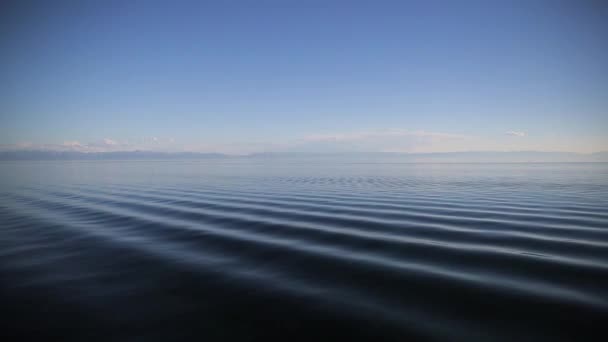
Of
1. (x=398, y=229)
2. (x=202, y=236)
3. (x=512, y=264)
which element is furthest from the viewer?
(x=398, y=229)

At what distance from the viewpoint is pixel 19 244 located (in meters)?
7.53

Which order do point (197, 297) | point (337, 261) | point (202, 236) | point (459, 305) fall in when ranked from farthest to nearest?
point (202, 236) < point (337, 261) < point (197, 297) < point (459, 305)

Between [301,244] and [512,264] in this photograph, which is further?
[301,244]

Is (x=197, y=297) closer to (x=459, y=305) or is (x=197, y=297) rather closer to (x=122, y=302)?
(x=122, y=302)

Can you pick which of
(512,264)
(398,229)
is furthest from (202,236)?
(512,264)

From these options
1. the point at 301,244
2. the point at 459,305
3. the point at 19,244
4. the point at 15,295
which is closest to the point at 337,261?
the point at 301,244

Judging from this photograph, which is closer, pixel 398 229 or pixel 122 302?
pixel 122 302

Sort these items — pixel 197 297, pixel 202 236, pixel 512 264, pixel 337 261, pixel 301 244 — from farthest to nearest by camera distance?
pixel 202 236 < pixel 301 244 < pixel 337 261 < pixel 512 264 < pixel 197 297

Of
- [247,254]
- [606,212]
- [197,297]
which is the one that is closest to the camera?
[197,297]

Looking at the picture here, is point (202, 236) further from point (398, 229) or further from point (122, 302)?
point (398, 229)

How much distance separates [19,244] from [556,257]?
1267 cm

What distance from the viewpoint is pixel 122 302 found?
427cm

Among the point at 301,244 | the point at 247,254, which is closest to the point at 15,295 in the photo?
the point at 247,254

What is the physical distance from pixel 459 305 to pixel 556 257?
3.47 metres
